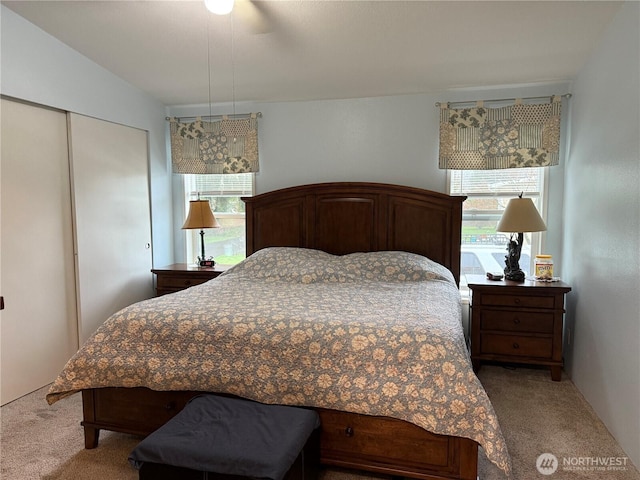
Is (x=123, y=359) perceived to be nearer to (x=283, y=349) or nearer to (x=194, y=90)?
(x=283, y=349)

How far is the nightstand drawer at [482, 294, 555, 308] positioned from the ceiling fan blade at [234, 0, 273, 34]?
2505 mm

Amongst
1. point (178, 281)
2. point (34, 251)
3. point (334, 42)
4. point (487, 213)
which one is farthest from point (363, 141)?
point (34, 251)

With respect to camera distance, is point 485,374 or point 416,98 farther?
point 416,98

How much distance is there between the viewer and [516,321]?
3.13 m

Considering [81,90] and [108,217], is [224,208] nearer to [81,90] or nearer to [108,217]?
[108,217]

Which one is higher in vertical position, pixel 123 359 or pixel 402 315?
pixel 402 315

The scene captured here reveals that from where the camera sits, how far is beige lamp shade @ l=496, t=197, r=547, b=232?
3168 millimetres

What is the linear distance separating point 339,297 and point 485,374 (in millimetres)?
1506

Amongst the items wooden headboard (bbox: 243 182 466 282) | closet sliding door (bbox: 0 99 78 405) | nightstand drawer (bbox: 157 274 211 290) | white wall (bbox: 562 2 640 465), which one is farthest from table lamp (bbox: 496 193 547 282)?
closet sliding door (bbox: 0 99 78 405)

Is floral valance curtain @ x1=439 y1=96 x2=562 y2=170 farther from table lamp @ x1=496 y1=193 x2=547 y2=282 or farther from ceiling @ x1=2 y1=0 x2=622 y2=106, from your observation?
table lamp @ x1=496 y1=193 x2=547 y2=282

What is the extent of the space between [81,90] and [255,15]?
5.43 ft

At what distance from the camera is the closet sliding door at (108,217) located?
129 inches

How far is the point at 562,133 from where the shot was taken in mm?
3449

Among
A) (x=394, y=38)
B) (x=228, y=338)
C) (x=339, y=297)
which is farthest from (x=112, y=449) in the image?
(x=394, y=38)
